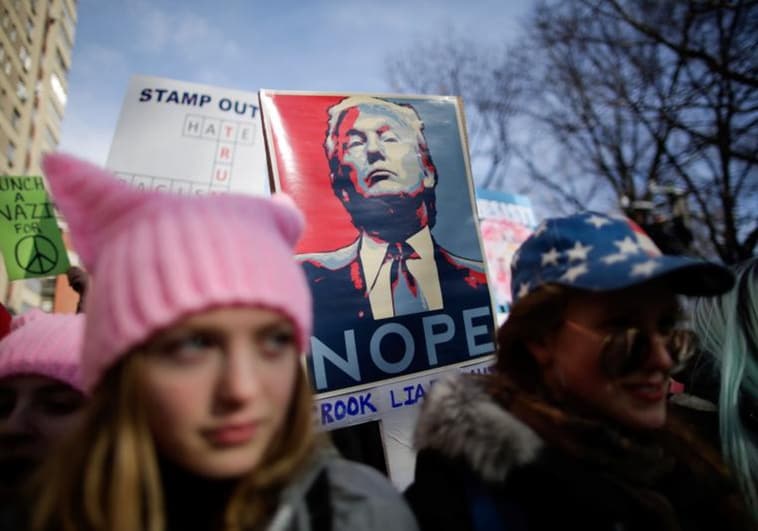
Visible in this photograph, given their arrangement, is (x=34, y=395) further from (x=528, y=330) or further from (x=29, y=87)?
(x=29, y=87)

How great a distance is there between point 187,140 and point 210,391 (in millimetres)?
2009

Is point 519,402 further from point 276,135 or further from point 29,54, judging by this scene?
point 29,54

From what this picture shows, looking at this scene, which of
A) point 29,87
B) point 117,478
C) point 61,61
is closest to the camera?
point 117,478

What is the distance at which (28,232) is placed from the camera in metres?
2.60

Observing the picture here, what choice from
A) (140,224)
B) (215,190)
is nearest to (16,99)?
(215,190)

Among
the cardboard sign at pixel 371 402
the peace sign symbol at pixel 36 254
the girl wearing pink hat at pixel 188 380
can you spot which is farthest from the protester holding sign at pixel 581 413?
the peace sign symbol at pixel 36 254

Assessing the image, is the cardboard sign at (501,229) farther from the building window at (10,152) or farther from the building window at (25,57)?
the building window at (25,57)

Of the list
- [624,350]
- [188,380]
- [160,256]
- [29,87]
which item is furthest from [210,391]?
[29,87]

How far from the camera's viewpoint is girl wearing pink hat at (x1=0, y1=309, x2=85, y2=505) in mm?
1152

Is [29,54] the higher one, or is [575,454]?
[29,54]

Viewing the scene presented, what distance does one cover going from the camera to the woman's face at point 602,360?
3.54 feet

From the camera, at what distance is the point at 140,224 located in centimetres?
89

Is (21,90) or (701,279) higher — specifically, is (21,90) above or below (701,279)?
above

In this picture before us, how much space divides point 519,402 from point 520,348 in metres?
0.16
